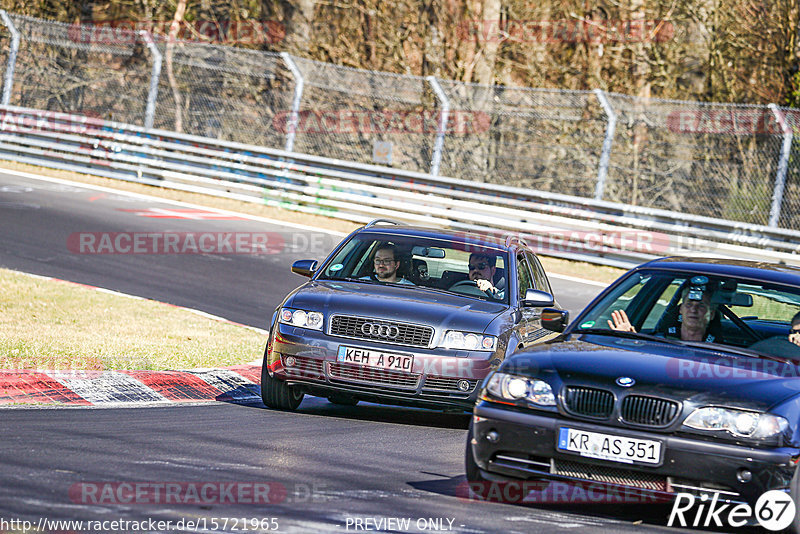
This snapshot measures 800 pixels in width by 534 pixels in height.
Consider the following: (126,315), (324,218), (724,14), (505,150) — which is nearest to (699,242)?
(505,150)

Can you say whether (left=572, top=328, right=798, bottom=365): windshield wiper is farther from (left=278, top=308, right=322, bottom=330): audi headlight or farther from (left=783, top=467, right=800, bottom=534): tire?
(left=278, top=308, right=322, bottom=330): audi headlight

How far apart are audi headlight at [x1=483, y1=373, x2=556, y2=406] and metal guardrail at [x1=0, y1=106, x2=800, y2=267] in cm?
1404

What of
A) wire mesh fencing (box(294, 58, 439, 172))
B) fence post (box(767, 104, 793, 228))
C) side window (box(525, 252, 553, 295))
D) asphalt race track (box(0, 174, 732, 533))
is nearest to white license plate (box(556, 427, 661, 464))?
asphalt race track (box(0, 174, 732, 533))

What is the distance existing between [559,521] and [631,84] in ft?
81.2

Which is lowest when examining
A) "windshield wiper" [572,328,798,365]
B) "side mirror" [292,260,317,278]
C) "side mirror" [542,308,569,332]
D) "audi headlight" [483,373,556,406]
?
"side mirror" [292,260,317,278]

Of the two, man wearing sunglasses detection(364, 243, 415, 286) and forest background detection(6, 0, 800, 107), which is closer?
man wearing sunglasses detection(364, 243, 415, 286)

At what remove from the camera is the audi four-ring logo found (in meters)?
8.30

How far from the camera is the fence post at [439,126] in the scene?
72.1 feet

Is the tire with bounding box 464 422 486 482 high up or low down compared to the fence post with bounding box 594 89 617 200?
down

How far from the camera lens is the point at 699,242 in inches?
788

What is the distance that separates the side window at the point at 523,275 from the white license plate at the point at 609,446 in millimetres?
3681

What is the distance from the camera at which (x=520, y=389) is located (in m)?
6.00

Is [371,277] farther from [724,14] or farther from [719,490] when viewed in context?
[724,14]

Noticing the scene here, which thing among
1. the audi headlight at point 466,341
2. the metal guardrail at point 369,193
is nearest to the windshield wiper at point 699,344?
the audi headlight at point 466,341
